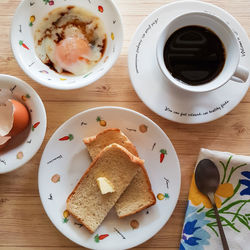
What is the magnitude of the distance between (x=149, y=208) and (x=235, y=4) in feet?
2.38

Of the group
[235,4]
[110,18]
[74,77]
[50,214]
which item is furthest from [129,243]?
[235,4]

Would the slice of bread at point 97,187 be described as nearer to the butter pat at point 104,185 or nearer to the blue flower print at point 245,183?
the butter pat at point 104,185

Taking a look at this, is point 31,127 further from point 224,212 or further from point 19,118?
point 224,212

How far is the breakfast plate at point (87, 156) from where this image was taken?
1.08 meters

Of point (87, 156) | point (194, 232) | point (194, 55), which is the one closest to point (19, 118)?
point (87, 156)

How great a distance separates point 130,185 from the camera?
3.63 feet

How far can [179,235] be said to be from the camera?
114cm

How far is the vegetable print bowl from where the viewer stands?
101cm

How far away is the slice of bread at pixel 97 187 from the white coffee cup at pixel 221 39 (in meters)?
0.29

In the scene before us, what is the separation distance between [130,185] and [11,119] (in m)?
0.43

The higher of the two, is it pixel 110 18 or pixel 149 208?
pixel 110 18

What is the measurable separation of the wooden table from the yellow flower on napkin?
0.08 feet

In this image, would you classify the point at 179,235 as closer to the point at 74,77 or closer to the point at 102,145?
the point at 102,145

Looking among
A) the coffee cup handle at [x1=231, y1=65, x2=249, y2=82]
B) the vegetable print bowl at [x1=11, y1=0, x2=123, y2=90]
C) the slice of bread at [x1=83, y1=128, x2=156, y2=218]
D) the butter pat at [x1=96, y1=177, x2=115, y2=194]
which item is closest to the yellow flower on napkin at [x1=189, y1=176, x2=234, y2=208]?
the slice of bread at [x1=83, y1=128, x2=156, y2=218]
